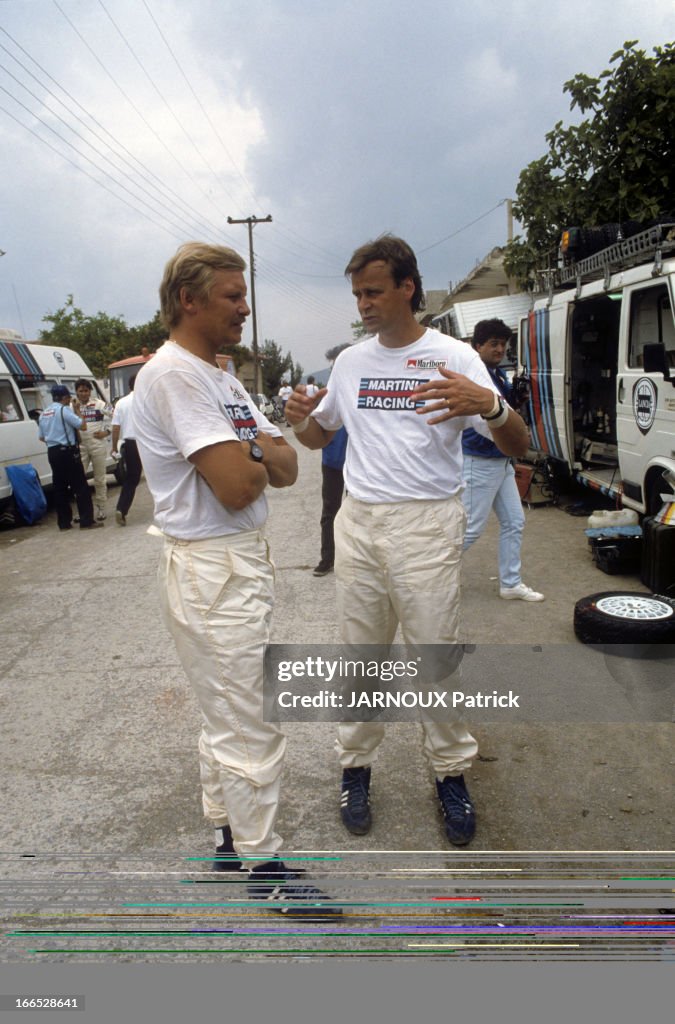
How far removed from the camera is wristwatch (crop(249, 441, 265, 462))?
1.93 metres

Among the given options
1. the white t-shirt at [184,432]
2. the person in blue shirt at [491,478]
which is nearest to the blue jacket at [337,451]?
the person in blue shirt at [491,478]

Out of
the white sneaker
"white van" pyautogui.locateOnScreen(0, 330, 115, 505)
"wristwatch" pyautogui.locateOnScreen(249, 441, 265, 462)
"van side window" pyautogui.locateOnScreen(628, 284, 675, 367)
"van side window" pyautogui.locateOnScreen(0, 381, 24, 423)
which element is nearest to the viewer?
"wristwatch" pyautogui.locateOnScreen(249, 441, 265, 462)

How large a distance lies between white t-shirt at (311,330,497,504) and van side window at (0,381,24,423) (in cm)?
827

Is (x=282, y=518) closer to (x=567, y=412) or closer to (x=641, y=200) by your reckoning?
(x=567, y=412)

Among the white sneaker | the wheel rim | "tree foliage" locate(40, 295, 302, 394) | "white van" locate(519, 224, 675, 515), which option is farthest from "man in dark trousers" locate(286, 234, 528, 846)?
"tree foliage" locate(40, 295, 302, 394)

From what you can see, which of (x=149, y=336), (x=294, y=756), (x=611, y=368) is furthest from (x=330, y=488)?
(x=149, y=336)

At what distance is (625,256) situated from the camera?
573 cm

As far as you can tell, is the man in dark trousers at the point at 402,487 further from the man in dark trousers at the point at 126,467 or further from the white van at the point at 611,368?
the man in dark trousers at the point at 126,467

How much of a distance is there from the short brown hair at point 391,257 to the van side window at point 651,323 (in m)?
3.51

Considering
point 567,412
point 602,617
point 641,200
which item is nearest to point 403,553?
point 602,617

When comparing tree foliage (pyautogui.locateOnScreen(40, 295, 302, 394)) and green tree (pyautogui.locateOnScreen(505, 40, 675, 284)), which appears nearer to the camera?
green tree (pyautogui.locateOnScreen(505, 40, 675, 284))

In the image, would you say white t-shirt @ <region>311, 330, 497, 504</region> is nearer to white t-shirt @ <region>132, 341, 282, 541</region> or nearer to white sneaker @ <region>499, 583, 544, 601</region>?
white t-shirt @ <region>132, 341, 282, 541</region>

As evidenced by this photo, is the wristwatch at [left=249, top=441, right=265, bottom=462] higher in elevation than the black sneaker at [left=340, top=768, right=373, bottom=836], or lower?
higher

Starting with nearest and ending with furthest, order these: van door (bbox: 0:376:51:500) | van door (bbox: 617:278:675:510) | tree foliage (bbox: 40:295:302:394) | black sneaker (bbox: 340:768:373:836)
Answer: black sneaker (bbox: 340:768:373:836)
van door (bbox: 617:278:675:510)
van door (bbox: 0:376:51:500)
tree foliage (bbox: 40:295:302:394)
